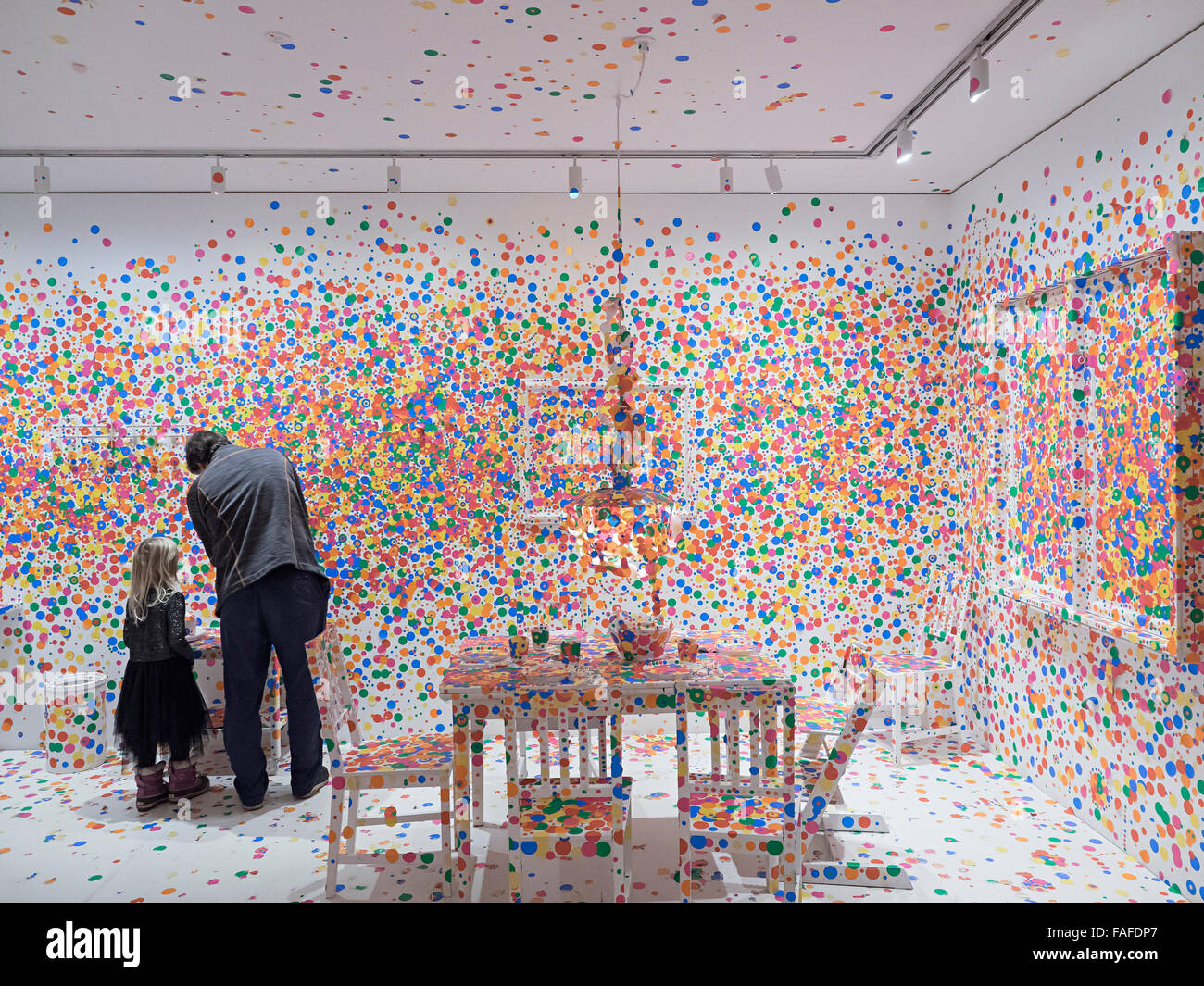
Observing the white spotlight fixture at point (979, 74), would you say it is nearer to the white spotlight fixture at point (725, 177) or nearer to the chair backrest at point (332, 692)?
the white spotlight fixture at point (725, 177)

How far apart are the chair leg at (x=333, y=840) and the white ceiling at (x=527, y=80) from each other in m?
2.47

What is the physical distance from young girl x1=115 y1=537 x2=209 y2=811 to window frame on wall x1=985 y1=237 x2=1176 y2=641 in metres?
3.55

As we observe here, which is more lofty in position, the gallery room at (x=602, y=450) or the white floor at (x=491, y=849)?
the gallery room at (x=602, y=450)

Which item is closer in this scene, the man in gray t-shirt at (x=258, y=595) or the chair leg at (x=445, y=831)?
the chair leg at (x=445, y=831)

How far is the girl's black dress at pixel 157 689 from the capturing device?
326 cm

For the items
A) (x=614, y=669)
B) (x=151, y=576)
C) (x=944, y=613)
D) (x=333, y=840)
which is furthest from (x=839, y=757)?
(x=151, y=576)

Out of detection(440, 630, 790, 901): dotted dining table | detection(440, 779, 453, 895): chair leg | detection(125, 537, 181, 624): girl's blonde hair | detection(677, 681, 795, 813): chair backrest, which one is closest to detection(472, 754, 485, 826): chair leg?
detection(440, 630, 790, 901): dotted dining table

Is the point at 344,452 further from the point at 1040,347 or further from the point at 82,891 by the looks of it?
the point at 1040,347

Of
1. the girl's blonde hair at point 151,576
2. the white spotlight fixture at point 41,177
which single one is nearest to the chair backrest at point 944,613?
the girl's blonde hair at point 151,576

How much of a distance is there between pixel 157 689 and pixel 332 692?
1.04m

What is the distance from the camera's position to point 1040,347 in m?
3.50

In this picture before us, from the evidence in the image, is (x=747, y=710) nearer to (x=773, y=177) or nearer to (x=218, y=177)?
(x=773, y=177)

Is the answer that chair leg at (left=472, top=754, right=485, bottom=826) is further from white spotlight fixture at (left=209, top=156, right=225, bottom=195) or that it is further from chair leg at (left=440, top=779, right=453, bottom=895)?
white spotlight fixture at (left=209, top=156, right=225, bottom=195)

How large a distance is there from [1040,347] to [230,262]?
3.91 metres
